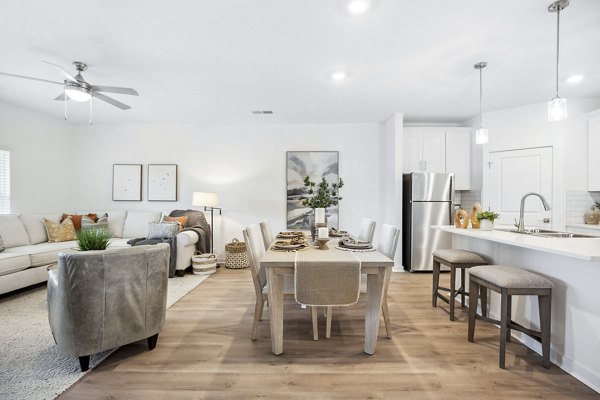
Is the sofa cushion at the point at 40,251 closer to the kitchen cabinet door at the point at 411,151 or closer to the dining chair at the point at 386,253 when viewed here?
the dining chair at the point at 386,253

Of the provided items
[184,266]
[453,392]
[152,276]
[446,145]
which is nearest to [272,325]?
[152,276]

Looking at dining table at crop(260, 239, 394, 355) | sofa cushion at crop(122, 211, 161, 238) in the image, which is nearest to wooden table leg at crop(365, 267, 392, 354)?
dining table at crop(260, 239, 394, 355)

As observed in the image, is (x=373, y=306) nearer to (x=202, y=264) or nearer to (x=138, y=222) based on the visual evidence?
(x=202, y=264)

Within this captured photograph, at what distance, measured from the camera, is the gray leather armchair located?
1.75 metres

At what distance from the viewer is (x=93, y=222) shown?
433 centimetres

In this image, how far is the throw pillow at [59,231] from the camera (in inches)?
154

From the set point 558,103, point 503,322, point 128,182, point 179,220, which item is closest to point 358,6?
point 558,103

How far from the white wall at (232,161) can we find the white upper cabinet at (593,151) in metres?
2.80

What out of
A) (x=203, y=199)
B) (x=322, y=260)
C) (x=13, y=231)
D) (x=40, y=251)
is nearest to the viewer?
(x=322, y=260)

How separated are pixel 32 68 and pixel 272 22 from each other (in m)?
2.68

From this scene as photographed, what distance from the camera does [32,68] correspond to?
2.87 m

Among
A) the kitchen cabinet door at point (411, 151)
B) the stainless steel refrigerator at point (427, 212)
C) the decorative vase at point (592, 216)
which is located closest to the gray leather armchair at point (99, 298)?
the stainless steel refrigerator at point (427, 212)

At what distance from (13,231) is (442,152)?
6.39 metres

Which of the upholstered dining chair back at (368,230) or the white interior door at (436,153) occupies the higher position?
the white interior door at (436,153)
